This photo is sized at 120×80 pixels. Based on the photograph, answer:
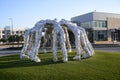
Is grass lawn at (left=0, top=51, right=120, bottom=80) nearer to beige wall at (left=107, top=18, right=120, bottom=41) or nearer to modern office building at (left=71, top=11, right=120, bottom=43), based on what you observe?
modern office building at (left=71, top=11, right=120, bottom=43)

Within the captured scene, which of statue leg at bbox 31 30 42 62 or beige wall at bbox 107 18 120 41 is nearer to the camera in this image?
statue leg at bbox 31 30 42 62

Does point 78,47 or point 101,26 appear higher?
point 101,26

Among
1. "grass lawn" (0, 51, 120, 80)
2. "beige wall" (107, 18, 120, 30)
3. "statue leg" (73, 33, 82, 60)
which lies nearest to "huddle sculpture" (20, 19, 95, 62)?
"statue leg" (73, 33, 82, 60)

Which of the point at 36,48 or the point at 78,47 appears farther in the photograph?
the point at 78,47

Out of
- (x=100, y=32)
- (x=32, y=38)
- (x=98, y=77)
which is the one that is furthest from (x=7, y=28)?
(x=98, y=77)

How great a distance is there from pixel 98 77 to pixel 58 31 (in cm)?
633

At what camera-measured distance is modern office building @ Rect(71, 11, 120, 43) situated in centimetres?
6384

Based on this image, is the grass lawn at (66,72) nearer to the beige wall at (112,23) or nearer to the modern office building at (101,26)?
the modern office building at (101,26)

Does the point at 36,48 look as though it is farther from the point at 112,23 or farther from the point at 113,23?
the point at 113,23

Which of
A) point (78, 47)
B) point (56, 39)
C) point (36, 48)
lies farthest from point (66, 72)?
point (78, 47)

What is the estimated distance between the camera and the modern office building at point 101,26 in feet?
209

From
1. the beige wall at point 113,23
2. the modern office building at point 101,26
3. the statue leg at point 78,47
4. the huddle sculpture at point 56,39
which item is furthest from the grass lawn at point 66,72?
the beige wall at point 113,23

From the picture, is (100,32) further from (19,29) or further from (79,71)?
(19,29)

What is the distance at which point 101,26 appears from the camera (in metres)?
65.1
